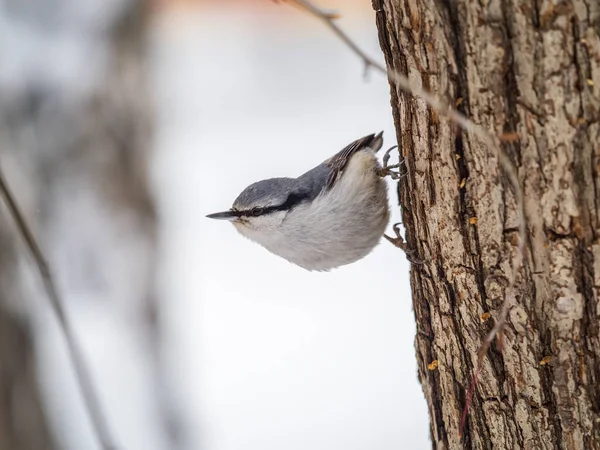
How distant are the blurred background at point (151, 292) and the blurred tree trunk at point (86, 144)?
0.03 ft

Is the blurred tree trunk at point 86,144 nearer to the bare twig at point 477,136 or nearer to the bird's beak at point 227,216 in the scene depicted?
the bird's beak at point 227,216

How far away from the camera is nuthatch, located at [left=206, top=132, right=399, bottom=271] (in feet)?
9.66

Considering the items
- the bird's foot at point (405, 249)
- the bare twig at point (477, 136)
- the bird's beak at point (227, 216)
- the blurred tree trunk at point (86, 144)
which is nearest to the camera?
the bare twig at point (477, 136)

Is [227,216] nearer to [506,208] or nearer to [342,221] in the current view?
[342,221]

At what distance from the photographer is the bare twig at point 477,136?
1.41 metres

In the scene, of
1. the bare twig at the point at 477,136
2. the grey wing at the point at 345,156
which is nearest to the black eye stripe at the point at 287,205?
the grey wing at the point at 345,156

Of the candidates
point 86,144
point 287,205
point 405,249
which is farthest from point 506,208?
point 86,144

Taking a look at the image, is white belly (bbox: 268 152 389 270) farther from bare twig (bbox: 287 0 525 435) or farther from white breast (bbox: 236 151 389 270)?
bare twig (bbox: 287 0 525 435)

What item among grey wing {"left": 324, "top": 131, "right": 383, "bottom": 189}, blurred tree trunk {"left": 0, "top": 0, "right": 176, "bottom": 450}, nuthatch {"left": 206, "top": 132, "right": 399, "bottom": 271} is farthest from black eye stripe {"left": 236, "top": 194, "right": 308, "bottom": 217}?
blurred tree trunk {"left": 0, "top": 0, "right": 176, "bottom": 450}

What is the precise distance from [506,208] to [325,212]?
1.20 metres

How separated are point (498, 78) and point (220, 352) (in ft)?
16.2

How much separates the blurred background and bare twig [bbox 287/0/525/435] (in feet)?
4.14

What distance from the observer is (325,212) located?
9.68 ft

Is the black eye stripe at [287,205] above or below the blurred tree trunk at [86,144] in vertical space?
below
